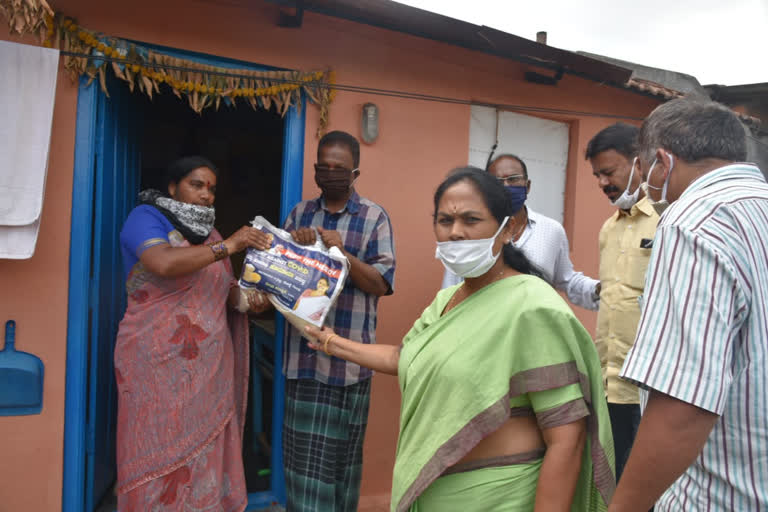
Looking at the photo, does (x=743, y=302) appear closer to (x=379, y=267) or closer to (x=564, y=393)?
(x=564, y=393)

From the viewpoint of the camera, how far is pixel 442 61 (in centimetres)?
383

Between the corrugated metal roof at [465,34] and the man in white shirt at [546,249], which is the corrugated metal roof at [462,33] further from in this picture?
the man in white shirt at [546,249]

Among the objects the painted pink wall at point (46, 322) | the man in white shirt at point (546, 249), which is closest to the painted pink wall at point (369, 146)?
the painted pink wall at point (46, 322)

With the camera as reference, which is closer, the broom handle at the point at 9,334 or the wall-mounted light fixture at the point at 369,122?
the broom handle at the point at 9,334

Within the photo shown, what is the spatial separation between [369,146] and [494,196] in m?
1.96

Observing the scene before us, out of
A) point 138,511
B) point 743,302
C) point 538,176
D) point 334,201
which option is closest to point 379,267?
point 334,201

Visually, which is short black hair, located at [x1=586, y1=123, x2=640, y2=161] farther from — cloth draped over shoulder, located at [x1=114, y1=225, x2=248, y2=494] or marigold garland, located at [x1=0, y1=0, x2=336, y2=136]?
cloth draped over shoulder, located at [x1=114, y1=225, x2=248, y2=494]

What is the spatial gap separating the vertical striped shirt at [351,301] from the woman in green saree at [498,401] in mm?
1148

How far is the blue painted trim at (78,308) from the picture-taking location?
275cm

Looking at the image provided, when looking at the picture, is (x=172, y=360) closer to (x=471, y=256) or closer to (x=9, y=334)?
(x=9, y=334)

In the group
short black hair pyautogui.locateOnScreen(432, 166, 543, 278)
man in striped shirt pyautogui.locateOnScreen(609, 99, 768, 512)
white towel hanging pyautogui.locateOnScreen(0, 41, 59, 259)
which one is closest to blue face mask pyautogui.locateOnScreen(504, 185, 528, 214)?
short black hair pyautogui.locateOnScreen(432, 166, 543, 278)

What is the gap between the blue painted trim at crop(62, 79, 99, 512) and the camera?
9.02 ft

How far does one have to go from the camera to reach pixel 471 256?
5.53 ft

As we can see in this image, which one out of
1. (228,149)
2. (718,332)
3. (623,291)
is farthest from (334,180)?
(228,149)
